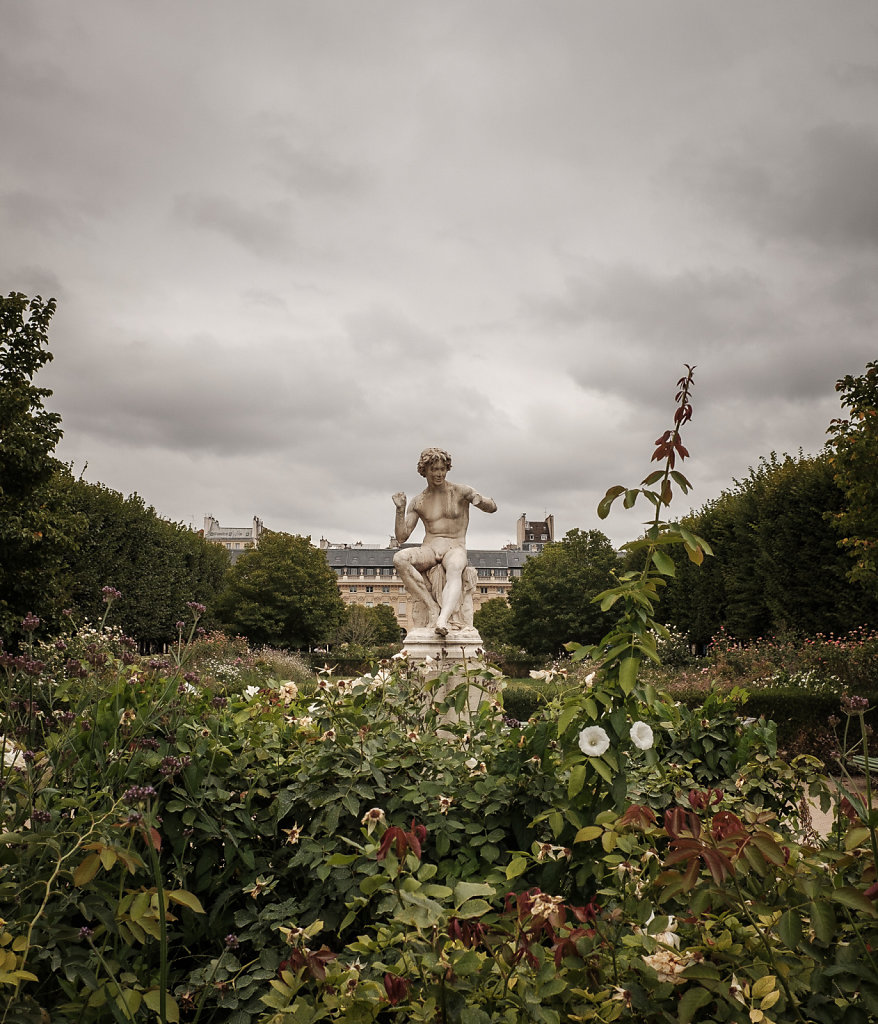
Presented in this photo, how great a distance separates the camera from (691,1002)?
1353mm

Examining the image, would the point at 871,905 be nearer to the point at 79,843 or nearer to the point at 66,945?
the point at 79,843

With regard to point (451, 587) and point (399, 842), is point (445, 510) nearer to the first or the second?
point (451, 587)

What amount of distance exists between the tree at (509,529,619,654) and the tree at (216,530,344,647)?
10853 millimetres

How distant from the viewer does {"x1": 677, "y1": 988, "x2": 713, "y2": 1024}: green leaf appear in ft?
4.38

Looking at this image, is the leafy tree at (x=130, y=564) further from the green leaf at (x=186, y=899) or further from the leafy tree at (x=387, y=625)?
the leafy tree at (x=387, y=625)

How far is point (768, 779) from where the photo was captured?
3078mm

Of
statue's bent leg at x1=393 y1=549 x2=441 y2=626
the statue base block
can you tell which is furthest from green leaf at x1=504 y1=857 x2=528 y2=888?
statue's bent leg at x1=393 y1=549 x2=441 y2=626

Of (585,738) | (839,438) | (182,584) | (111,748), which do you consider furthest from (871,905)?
(182,584)

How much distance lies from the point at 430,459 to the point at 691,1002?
7.90m

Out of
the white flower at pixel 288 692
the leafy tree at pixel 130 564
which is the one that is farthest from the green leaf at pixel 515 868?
the leafy tree at pixel 130 564

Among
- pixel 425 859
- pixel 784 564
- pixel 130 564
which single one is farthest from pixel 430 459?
pixel 130 564

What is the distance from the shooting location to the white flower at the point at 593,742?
200cm

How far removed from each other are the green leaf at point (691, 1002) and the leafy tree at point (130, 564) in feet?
84.2

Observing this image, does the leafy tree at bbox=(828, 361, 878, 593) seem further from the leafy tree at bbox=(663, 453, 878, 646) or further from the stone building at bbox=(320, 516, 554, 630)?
the stone building at bbox=(320, 516, 554, 630)
